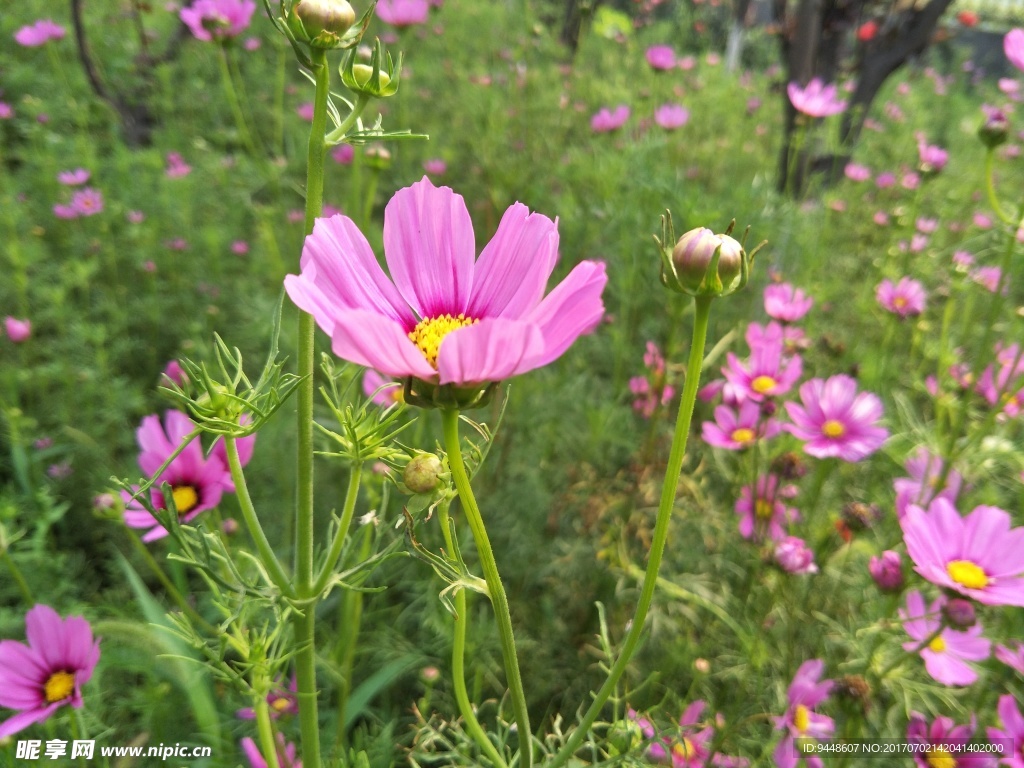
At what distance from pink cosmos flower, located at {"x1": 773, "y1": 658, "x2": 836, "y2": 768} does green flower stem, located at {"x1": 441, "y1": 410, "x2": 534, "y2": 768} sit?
1.79 feet

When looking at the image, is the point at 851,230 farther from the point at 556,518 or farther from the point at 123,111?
the point at 123,111

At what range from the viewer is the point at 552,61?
3594 mm

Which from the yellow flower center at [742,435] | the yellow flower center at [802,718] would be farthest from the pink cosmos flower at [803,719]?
the yellow flower center at [742,435]

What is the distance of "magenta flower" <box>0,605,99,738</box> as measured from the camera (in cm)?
71

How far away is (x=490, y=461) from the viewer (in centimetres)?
132

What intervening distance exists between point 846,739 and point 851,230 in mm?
2358

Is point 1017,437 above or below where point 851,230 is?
below

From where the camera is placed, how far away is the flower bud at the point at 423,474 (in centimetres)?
41

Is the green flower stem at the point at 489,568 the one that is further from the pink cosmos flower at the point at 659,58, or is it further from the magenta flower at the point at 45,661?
the pink cosmos flower at the point at 659,58

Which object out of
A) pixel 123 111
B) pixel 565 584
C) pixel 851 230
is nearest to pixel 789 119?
pixel 851 230

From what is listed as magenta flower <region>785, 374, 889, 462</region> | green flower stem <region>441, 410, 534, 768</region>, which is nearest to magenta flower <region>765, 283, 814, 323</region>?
magenta flower <region>785, 374, 889, 462</region>

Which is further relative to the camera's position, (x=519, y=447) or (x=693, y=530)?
(x=519, y=447)

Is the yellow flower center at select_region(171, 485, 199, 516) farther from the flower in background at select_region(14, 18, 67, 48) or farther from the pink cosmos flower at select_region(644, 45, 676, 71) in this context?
the flower in background at select_region(14, 18, 67, 48)

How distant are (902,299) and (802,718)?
42.4 inches
